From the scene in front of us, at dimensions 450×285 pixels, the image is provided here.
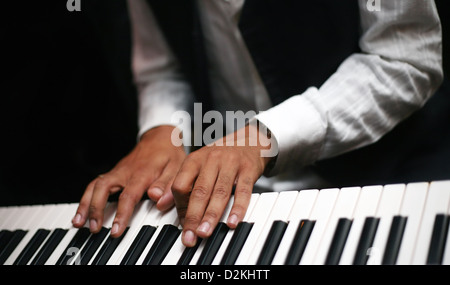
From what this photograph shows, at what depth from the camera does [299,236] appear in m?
0.56

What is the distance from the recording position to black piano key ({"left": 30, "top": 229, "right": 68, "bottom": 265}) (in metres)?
0.72

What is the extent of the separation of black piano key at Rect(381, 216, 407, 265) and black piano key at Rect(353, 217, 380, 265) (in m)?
0.02

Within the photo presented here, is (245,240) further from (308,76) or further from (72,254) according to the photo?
(308,76)

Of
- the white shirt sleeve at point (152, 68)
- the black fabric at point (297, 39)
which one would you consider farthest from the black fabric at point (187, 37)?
the black fabric at point (297, 39)

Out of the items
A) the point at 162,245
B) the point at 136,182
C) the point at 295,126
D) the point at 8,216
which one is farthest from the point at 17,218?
the point at 295,126

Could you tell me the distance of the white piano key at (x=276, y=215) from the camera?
0.57m

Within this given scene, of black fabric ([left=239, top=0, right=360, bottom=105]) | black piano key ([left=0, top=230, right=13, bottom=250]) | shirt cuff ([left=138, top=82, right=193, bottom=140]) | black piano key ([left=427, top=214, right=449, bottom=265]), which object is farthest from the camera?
shirt cuff ([left=138, top=82, right=193, bottom=140])

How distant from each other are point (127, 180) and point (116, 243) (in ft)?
0.65

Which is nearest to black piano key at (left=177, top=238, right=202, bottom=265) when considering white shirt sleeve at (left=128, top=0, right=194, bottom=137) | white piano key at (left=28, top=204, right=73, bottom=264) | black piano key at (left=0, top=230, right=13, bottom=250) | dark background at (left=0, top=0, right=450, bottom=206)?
white piano key at (left=28, top=204, right=73, bottom=264)

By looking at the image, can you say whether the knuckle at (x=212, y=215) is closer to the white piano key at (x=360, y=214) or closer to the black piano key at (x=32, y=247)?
the white piano key at (x=360, y=214)

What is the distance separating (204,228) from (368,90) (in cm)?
45

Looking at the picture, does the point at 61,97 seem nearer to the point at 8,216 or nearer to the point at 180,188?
the point at 8,216

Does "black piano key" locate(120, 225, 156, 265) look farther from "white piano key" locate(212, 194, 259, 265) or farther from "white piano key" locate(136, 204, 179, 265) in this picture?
"white piano key" locate(212, 194, 259, 265)

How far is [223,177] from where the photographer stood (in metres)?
0.69
